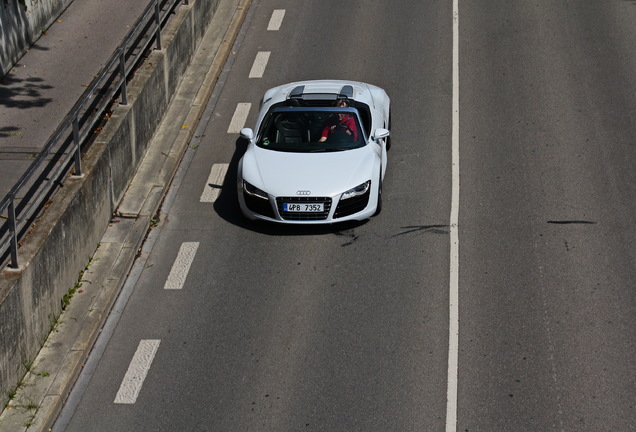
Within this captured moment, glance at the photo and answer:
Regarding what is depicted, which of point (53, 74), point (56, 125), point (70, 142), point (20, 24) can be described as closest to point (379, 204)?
point (70, 142)

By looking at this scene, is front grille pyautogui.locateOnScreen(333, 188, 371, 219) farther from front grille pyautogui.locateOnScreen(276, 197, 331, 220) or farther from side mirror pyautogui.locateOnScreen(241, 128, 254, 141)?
side mirror pyautogui.locateOnScreen(241, 128, 254, 141)

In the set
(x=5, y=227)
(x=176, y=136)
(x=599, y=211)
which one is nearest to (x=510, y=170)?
(x=599, y=211)

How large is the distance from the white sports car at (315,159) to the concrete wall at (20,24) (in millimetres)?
5102

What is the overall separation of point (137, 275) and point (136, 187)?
2.22 m

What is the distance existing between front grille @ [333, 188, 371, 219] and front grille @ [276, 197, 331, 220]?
5.9 inches

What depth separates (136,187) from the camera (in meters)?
15.1

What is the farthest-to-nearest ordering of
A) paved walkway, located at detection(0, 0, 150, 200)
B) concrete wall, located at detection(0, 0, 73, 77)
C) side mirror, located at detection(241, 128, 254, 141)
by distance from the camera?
concrete wall, located at detection(0, 0, 73, 77) → paved walkway, located at detection(0, 0, 150, 200) → side mirror, located at detection(241, 128, 254, 141)

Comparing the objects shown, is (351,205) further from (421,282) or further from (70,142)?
(70,142)

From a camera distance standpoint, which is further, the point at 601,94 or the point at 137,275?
the point at 601,94

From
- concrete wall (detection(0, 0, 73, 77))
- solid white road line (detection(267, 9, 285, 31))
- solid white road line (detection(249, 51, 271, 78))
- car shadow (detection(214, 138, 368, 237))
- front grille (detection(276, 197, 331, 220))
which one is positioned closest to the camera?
front grille (detection(276, 197, 331, 220))

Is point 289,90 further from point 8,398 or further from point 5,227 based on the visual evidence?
point 8,398

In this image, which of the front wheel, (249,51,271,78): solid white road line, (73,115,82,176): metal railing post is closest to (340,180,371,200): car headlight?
the front wheel

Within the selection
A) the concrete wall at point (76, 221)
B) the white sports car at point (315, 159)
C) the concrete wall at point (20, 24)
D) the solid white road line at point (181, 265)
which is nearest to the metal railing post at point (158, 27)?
the concrete wall at point (76, 221)

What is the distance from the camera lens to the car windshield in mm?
14586
